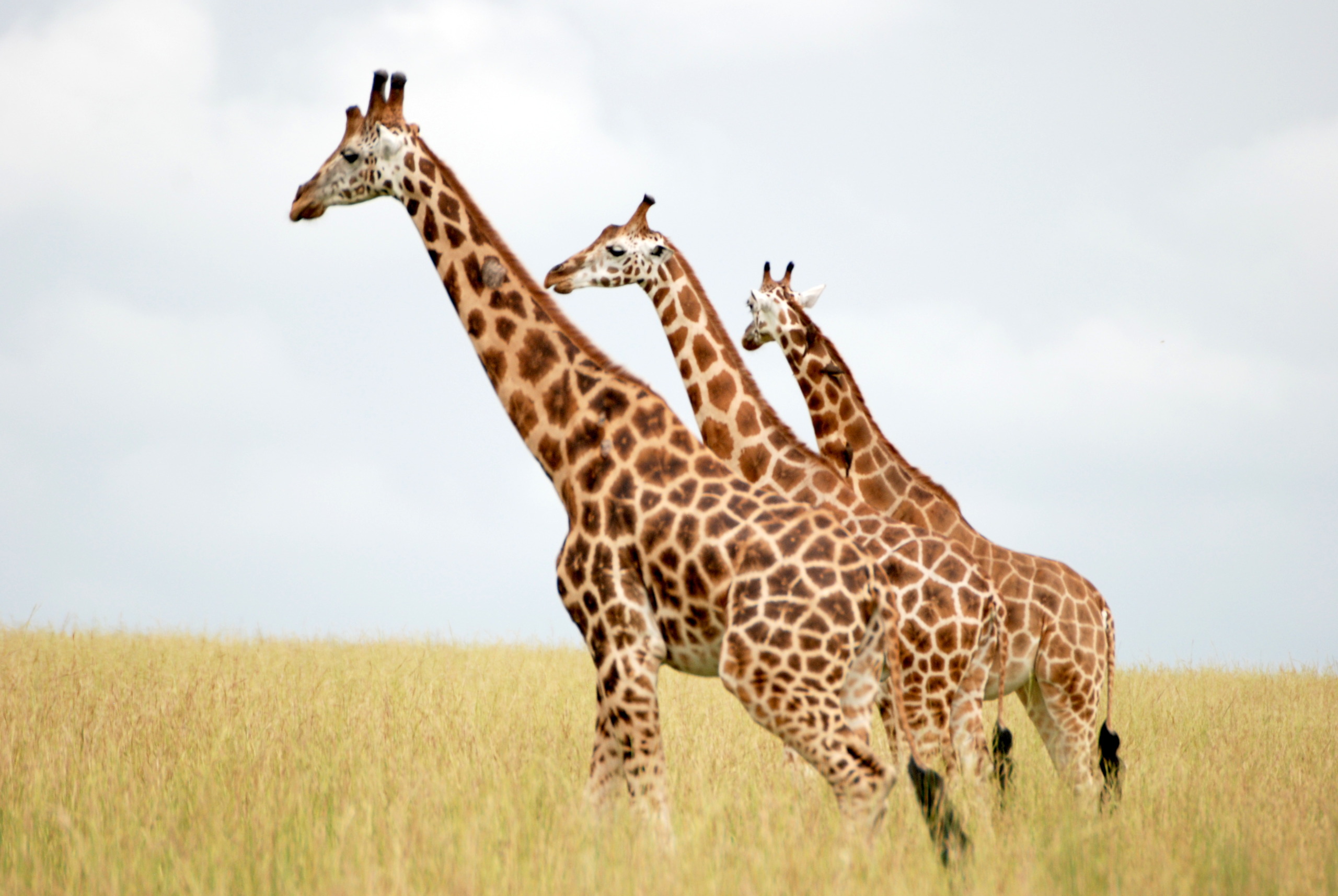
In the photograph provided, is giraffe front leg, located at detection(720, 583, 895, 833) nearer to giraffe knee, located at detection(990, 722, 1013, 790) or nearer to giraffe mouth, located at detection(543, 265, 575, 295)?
giraffe knee, located at detection(990, 722, 1013, 790)

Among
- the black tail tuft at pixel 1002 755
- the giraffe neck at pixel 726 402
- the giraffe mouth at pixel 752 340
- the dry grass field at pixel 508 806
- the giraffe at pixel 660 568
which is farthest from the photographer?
A: the giraffe mouth at pixel 752 340

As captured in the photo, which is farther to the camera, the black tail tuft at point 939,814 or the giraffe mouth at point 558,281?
the giraffe mouth at point 558,281

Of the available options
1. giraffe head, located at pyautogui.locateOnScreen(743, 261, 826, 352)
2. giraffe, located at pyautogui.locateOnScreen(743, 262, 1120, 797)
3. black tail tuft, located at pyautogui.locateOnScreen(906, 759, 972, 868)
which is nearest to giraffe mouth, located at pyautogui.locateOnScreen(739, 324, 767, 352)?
giraffe head, located at pyautogui.locateOnScreen(743, 261, 826, 352)

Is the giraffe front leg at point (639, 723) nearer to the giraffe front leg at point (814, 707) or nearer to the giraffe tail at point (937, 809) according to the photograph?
the giraffe front leg at point (814, 707)

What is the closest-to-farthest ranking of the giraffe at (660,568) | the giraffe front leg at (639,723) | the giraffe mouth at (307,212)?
the giraffe at (660,568)
the giraffe front leg at (639,723)
the giraffe mouth at (307,212)

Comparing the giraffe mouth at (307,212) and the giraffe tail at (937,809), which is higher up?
the giraffe mouth at (307,212)

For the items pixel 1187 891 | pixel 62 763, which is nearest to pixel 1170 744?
pixel 1187 891

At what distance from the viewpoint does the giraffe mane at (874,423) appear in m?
7.71

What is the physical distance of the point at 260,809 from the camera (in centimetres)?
560

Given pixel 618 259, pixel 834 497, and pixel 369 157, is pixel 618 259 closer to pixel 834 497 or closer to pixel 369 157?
pixel 369 157

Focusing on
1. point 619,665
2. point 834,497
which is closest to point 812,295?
point 834,497

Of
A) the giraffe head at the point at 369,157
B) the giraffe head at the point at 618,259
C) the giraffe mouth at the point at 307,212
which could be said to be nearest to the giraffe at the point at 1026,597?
the giraffe head at the point at 618,259

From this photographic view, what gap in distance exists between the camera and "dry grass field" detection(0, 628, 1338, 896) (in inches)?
183

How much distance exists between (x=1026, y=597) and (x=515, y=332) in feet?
13.1
